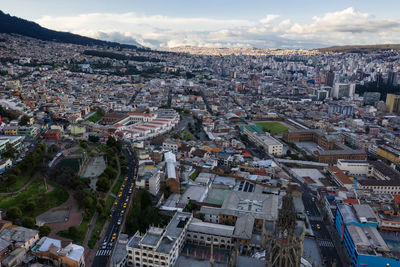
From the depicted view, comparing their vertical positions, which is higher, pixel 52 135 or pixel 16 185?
pixel 52 135

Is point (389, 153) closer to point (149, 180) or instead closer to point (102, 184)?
point (149, 180)

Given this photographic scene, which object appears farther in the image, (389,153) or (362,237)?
(389,153)

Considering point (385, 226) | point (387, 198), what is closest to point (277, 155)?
point (387, 198)

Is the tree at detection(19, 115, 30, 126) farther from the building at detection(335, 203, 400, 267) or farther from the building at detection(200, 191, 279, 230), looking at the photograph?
the building at detection(335, 203, 400, 267)

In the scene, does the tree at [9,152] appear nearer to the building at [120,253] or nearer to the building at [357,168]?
the building at [120,253]

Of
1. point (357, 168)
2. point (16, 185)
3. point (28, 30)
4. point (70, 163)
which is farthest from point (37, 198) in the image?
point (28, 30)

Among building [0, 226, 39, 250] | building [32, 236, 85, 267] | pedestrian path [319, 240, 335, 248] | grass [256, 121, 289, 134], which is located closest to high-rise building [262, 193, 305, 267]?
building [32, 236, 85, 267]
